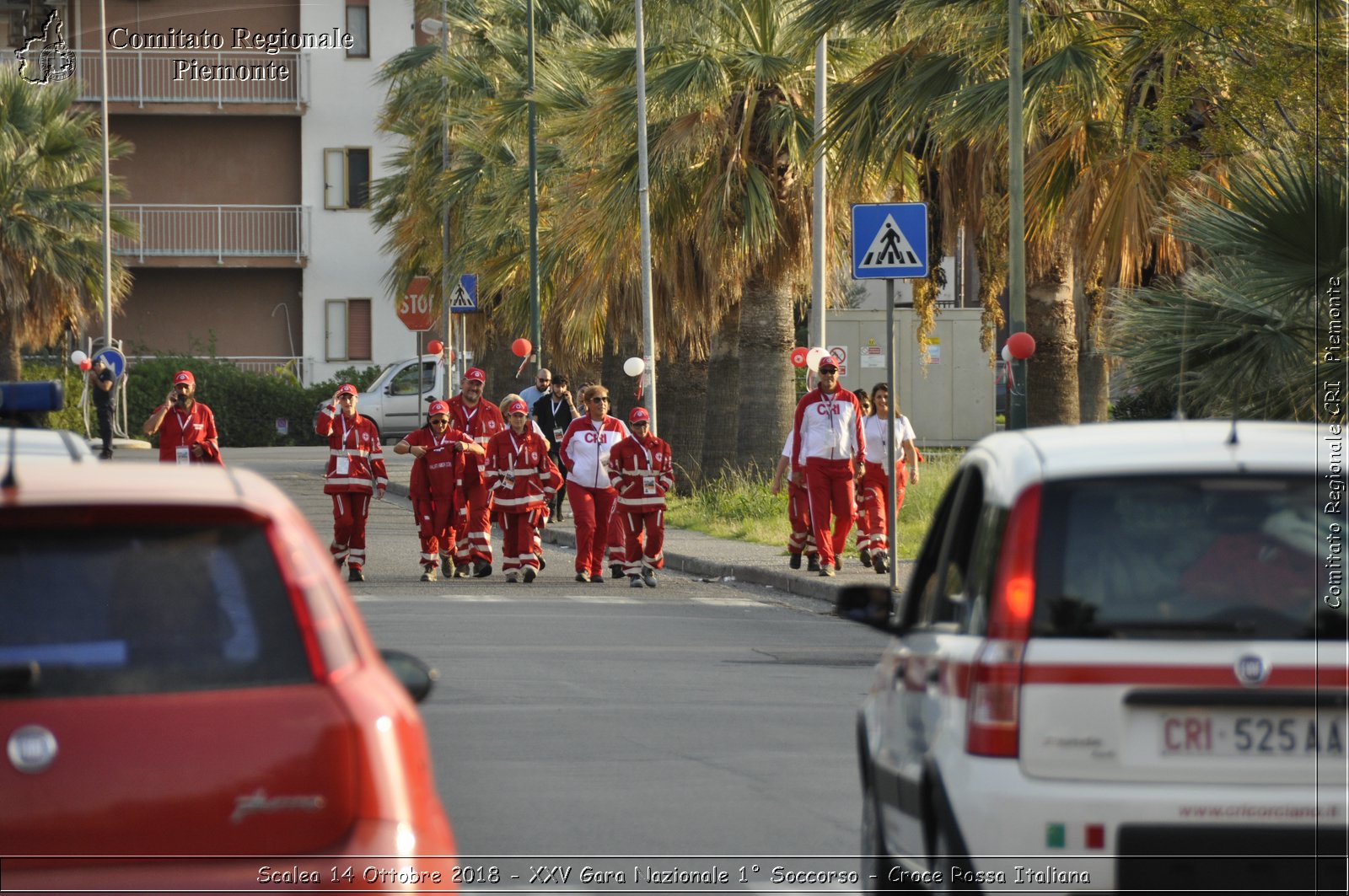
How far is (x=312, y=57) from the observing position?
57844 mm

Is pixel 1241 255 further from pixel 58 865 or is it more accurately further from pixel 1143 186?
pixel 58 865

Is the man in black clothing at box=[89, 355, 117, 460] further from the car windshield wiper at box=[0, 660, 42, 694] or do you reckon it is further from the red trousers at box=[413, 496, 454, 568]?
the car windshield wiper at box=[0, 660, 42, 694]

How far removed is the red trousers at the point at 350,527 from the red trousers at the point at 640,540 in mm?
2465

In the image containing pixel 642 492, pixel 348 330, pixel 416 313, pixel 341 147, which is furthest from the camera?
pixel 348 330

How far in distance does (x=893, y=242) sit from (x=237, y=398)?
37.8 m

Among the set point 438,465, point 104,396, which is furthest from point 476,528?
point 104,396

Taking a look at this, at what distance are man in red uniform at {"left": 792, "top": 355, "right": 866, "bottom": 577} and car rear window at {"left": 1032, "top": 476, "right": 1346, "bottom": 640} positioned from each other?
563 inches

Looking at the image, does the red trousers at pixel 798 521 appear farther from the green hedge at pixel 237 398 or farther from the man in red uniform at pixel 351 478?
the green hedge at pixel 237 398

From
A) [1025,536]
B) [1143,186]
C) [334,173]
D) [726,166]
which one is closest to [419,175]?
[334,173]

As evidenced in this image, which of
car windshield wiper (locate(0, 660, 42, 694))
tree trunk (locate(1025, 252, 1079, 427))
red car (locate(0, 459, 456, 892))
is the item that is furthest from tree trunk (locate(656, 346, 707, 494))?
car windshield wiper (locate(0, 660, 42, 694))

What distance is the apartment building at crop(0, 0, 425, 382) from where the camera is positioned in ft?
187

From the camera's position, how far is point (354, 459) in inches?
800

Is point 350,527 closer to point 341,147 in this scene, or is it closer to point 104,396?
point 104,396

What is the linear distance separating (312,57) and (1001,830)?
55.1m
